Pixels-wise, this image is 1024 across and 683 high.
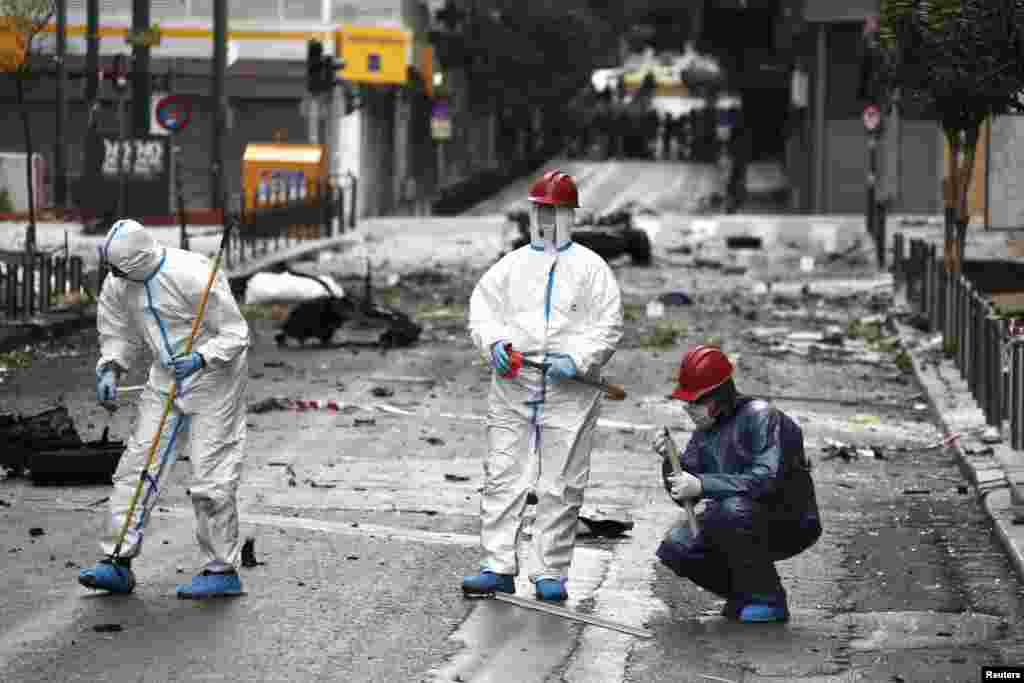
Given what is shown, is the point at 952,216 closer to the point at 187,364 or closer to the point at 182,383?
the point at 182,383

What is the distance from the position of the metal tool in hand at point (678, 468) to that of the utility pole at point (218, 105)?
30931mm

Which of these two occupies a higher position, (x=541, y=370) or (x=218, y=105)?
(x=218, y=105)

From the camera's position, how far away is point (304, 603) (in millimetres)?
9906

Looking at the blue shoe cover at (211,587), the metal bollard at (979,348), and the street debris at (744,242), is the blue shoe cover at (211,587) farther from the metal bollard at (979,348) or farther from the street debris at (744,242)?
the street debris at (744,242)

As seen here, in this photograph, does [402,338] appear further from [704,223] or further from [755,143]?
[755,143]

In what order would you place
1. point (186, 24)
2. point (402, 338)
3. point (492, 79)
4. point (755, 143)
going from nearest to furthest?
1. point (402, 338)
2. point (186, 24)
3. point (492, 79)
4. point (755, 143)

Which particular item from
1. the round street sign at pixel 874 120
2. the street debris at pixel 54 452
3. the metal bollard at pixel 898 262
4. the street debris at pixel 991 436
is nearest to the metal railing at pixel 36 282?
the street debris at pixel 54 452

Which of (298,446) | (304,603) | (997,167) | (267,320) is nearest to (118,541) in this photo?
(304,603)

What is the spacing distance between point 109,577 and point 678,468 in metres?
2.55

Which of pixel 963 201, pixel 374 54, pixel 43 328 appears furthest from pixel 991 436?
pixel 374 54

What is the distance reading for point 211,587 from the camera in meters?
9.95

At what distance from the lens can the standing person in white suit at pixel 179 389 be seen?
1003 centimetres

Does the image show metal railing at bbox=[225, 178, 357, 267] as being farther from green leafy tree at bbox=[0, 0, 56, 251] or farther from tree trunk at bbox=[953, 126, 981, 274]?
tree trunk at bbox=[953, 126, 981, 274]

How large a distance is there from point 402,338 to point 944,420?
7689mm
